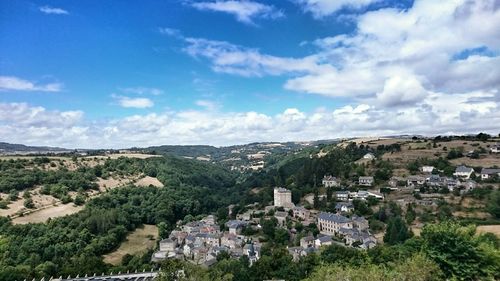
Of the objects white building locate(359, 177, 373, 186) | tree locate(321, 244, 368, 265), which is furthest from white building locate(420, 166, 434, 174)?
tree locate(321, 244, 368, 265)

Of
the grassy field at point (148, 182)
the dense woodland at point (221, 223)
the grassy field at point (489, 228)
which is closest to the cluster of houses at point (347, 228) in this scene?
the dense woodland at point (221, 223)

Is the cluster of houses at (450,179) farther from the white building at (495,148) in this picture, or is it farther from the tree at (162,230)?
the tree at (162,230)

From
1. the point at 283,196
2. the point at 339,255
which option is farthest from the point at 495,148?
the point at 339,255

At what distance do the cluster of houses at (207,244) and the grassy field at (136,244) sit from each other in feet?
24.6

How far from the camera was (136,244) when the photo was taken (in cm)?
8581

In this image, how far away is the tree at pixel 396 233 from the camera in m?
61.8

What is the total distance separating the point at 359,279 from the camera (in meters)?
24.3

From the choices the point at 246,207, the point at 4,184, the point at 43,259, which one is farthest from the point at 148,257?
the point at 4,184

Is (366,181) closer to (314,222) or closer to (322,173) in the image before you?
(322,173)

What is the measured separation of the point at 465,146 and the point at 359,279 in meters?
101

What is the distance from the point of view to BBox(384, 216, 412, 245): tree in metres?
61.8

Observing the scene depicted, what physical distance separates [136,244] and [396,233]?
2138 inches

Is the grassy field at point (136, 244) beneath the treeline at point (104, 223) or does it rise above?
beneath

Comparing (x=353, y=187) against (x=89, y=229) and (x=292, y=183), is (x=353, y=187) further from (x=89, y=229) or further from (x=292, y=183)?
(x=89, y=229)
